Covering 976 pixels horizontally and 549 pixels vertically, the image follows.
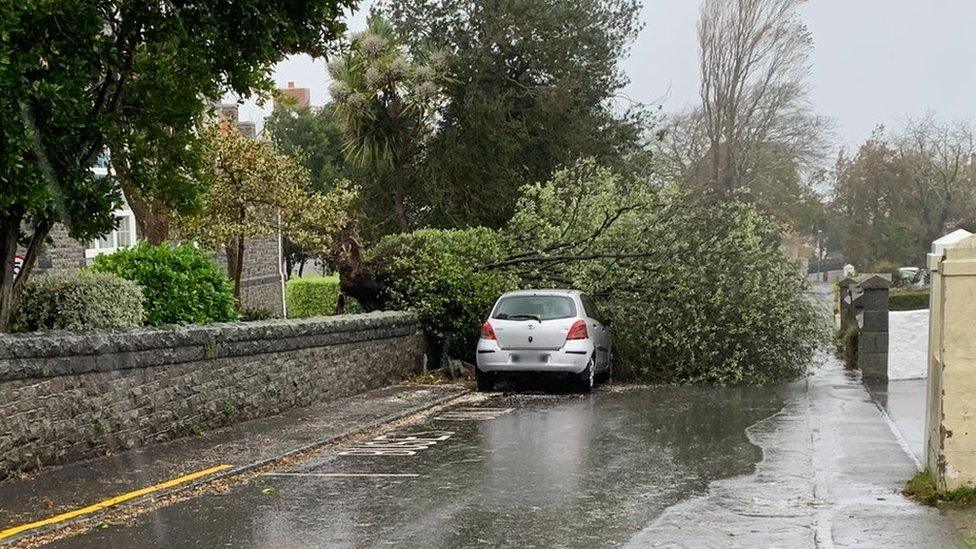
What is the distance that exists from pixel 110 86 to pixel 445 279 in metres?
9.61

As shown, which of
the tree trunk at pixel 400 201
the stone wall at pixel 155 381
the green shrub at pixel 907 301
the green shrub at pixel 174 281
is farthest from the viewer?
the green shrub at pixel 907 301

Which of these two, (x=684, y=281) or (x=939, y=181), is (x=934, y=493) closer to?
(x=684, y=281)

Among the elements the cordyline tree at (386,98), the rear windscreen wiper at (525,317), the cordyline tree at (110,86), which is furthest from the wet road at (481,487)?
the cordyline tree at (386,98)

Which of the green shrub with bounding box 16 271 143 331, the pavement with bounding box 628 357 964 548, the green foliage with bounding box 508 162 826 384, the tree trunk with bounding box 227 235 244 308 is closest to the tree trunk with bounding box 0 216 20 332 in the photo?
the green shrub with bounding box 16 271 143 331

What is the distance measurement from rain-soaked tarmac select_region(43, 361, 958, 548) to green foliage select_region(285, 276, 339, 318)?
23775 mm

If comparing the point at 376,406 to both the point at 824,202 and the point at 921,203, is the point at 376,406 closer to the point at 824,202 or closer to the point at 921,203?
the point at 921,203

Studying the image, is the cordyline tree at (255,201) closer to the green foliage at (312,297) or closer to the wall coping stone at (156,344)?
the wall coping stone at (156,344)

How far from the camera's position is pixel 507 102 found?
34031mm

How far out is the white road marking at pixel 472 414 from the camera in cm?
1498

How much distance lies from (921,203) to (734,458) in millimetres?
58093

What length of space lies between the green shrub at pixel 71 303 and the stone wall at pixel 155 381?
14.9 inches

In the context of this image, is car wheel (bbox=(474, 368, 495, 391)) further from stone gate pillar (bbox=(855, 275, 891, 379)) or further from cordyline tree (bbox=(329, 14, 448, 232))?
cordyline tree (bbox=(329, 14, 448, 232))

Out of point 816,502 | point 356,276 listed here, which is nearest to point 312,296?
point 356,276

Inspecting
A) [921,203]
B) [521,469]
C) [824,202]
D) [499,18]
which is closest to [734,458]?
[521,469]
